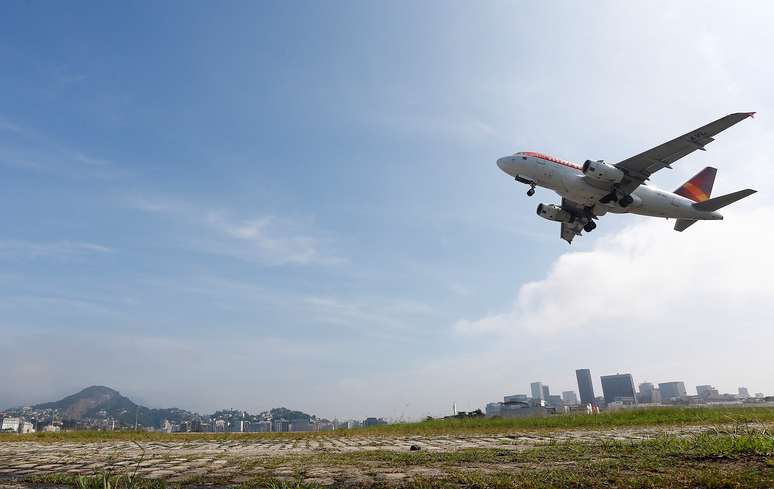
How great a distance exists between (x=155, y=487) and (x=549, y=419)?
2699 cm

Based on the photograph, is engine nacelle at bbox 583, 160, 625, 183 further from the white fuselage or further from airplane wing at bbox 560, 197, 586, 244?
airplane wing at bbox 560, 197, 586, 244

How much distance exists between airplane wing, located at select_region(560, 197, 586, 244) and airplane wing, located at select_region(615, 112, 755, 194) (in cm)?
691

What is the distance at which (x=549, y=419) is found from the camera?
2759cm

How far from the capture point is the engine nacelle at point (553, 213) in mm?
46594

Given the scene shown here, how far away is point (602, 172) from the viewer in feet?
124

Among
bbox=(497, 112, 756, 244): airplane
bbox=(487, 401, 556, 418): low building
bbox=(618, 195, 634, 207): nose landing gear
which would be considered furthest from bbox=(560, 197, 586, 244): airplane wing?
bbox=(487, 401, 556, 418): low building

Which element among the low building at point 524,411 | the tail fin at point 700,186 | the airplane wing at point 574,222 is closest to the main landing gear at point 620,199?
the airplane wing at point 574,222

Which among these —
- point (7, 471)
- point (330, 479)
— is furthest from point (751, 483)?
point (7, 471)

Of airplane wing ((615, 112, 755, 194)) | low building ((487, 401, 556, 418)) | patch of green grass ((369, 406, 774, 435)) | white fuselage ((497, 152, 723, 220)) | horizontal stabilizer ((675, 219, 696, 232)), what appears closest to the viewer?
patch of green grass ((369, 406, 774, 435))

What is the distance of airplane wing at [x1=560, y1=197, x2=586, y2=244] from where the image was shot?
153ft

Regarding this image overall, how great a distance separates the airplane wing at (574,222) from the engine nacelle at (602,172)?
25.2 feet

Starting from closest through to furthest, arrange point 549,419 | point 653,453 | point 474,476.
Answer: point 474,476
point 653,453
point 549,419

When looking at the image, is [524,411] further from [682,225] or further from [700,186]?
[700,186]

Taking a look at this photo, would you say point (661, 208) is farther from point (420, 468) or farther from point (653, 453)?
point (420, 468)
